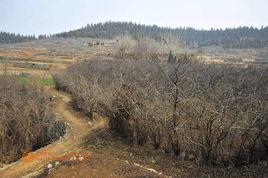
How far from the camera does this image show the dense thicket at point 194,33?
135 meters

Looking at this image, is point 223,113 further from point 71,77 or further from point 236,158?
point 71,77

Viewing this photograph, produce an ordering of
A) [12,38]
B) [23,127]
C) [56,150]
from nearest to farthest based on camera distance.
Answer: [56,150]
[23,127]
[12,38]

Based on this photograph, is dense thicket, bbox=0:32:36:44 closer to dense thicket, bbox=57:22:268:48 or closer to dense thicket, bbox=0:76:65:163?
dense thicket, bbox=57:22:268:48

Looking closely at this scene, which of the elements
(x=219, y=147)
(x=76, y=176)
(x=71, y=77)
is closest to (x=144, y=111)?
(x=219, y=147)

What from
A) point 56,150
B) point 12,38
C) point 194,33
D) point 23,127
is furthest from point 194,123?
point 194,33

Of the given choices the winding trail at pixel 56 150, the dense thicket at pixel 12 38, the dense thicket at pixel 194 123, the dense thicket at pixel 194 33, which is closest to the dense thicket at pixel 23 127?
the winding trail at pixel 56 150

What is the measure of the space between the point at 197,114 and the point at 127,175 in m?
3.08

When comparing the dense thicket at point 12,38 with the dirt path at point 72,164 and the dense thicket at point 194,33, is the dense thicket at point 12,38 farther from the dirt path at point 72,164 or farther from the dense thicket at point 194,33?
the dirt path at point 72,164

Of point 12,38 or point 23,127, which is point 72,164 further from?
point 12,38

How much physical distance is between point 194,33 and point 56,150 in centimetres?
18020

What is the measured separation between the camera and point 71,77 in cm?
2992

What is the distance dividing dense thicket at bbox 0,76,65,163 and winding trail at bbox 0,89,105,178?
1.03 m

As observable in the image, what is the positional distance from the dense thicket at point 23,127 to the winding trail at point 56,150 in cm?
103

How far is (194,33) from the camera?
18875 centimetres
